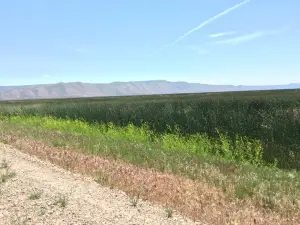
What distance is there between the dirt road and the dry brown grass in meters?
0.37

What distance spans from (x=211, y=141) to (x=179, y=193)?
1441 cm

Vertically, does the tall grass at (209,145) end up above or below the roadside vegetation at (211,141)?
below

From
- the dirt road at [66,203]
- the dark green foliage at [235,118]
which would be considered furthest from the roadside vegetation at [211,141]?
the dirt road at [66,203]

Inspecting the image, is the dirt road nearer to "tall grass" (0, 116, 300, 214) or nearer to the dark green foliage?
"tall grass" (0, 116, 300, 214)

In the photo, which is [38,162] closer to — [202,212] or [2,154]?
[2,154]

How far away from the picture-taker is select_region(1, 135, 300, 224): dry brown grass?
7.04 metres

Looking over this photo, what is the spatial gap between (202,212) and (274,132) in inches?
601

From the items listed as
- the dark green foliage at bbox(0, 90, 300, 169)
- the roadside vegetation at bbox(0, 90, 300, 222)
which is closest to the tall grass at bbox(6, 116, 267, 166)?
the roadside vegetation at bbox(0, 90, 300, 222)

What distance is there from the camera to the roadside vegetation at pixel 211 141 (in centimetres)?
1062

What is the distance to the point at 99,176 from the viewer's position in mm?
9812

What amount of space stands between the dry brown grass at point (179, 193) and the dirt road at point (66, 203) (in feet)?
1.23

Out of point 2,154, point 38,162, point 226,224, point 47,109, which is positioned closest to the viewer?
point 226,224

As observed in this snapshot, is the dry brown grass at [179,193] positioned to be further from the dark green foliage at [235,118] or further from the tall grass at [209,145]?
the dark green foliage at [235,118]

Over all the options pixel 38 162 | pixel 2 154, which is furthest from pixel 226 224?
pixel 2 154
